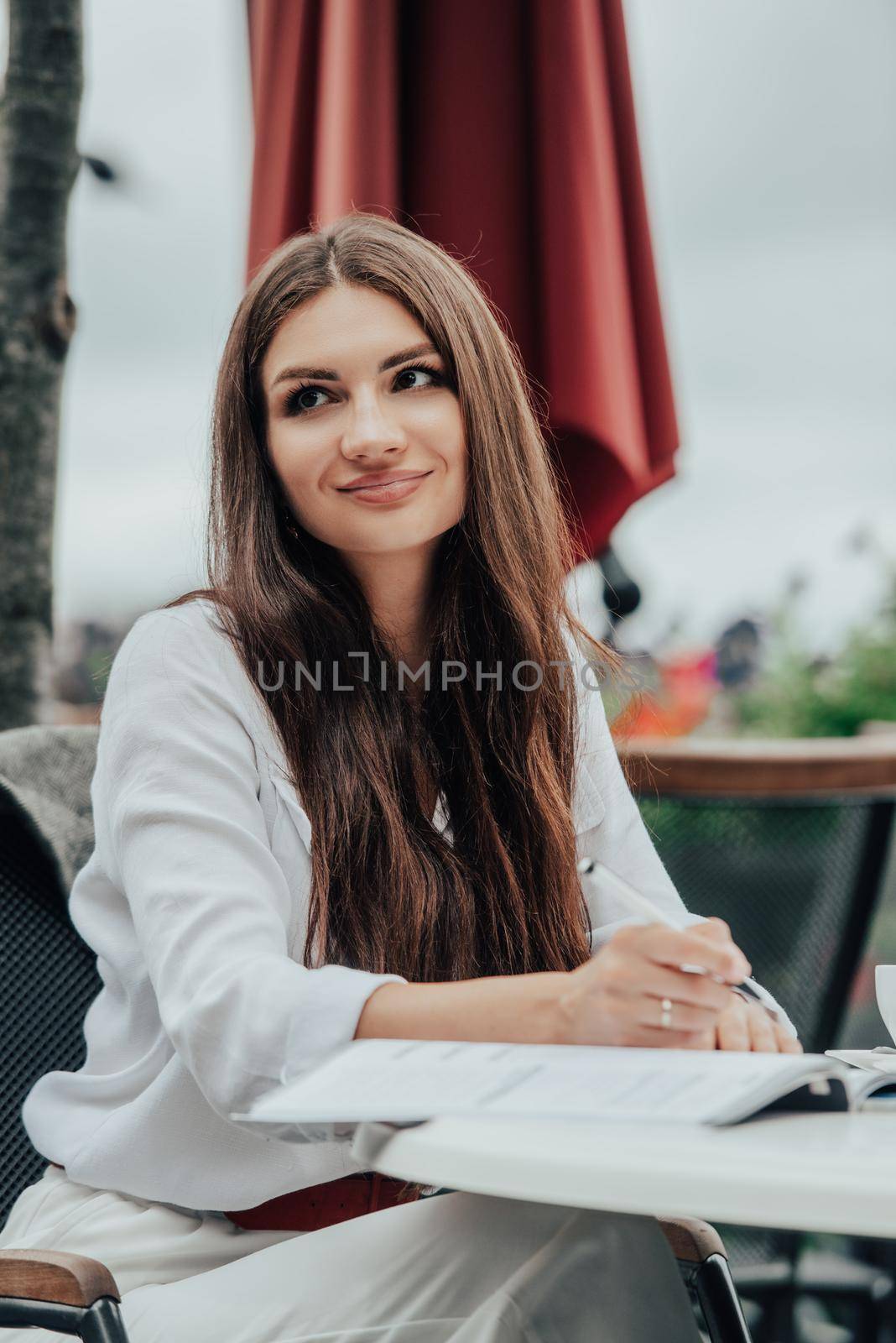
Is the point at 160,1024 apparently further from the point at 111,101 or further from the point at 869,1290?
the point at 111,101

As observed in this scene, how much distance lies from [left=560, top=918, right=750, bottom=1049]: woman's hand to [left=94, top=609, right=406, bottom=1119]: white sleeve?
0.16 meters

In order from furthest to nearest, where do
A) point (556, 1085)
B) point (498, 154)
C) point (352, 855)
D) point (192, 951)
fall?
point (498, 154)
point (352, 855)
point (192, 951)
point (556, 1085)

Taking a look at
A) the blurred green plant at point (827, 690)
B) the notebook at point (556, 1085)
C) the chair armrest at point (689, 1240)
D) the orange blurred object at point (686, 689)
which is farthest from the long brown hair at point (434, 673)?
the blurred green plant at point (827, 690)

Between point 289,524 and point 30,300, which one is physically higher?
point 30,300

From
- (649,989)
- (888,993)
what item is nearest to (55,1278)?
(649,989)

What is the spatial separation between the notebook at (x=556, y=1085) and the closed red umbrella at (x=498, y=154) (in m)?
1.21

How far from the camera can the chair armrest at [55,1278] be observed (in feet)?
3.20

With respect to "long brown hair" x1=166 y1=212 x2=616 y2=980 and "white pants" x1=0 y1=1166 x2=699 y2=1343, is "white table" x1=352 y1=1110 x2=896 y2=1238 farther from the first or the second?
"long brown hair" x1=166 y1=212 x2=616 y2=980

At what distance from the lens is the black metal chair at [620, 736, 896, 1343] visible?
2107 millimetres

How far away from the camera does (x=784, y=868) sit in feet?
6.95

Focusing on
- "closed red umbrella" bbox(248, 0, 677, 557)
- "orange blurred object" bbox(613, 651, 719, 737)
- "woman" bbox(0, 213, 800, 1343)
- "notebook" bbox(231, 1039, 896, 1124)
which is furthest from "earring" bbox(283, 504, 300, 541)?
"orange blurred object" bbox(613, 651, 719, 737)

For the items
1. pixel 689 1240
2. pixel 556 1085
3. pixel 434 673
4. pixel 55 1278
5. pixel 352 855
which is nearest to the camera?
pixel 556 1085

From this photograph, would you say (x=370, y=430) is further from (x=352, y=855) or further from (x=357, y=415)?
(x=352, y=855)

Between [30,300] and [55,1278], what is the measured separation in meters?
1.55
